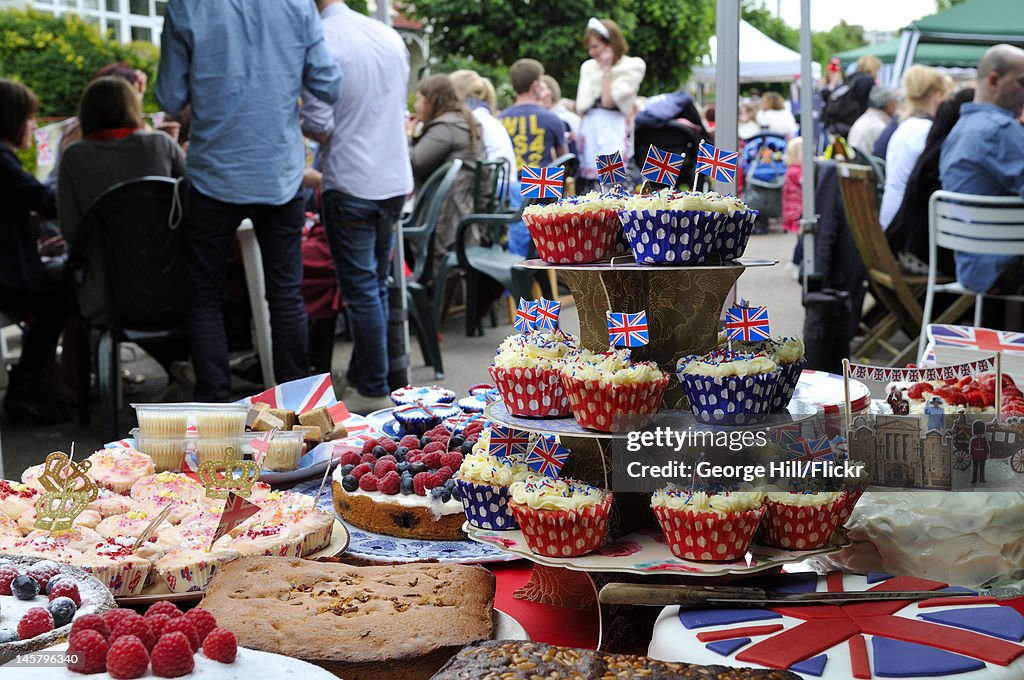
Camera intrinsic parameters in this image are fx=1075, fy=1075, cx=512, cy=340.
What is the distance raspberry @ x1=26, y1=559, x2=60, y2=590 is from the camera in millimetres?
1878

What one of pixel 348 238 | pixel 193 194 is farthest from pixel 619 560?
pixel 348 238

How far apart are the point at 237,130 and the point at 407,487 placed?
284 centimetres

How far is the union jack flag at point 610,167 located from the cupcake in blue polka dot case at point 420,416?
1.00 metres

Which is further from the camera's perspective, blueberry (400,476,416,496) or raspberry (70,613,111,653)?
blueberry (400,476,416,496)

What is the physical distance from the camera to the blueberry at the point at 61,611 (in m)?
1.74

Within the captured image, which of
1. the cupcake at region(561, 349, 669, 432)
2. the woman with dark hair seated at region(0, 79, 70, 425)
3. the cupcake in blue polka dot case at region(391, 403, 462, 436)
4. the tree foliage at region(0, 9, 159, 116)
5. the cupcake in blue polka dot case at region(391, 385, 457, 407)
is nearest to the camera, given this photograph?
the cupcake at region(561, 349, 669, 432)

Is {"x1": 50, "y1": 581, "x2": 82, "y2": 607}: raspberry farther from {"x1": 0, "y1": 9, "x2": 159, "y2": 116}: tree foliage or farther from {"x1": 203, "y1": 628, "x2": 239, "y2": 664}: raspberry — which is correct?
{"x1": 0, "y1": 9, "x2": 159, "y2": 116}: tree foliage

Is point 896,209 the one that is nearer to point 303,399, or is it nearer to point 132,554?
point 303,399

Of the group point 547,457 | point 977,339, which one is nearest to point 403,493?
point 547,457

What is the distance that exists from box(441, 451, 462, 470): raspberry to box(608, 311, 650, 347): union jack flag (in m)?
0.66

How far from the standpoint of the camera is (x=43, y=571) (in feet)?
6.23

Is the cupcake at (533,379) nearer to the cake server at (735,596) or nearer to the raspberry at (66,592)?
the cake server at (735,596)

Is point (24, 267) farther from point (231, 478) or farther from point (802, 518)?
point (802, 518)

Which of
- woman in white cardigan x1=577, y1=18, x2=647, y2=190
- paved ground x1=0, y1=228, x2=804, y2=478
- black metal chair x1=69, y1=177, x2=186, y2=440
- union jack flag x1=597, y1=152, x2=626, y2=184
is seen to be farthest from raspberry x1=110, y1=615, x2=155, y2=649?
woman in white cardigan x1=577, y1=18, x2=647, y2=190
